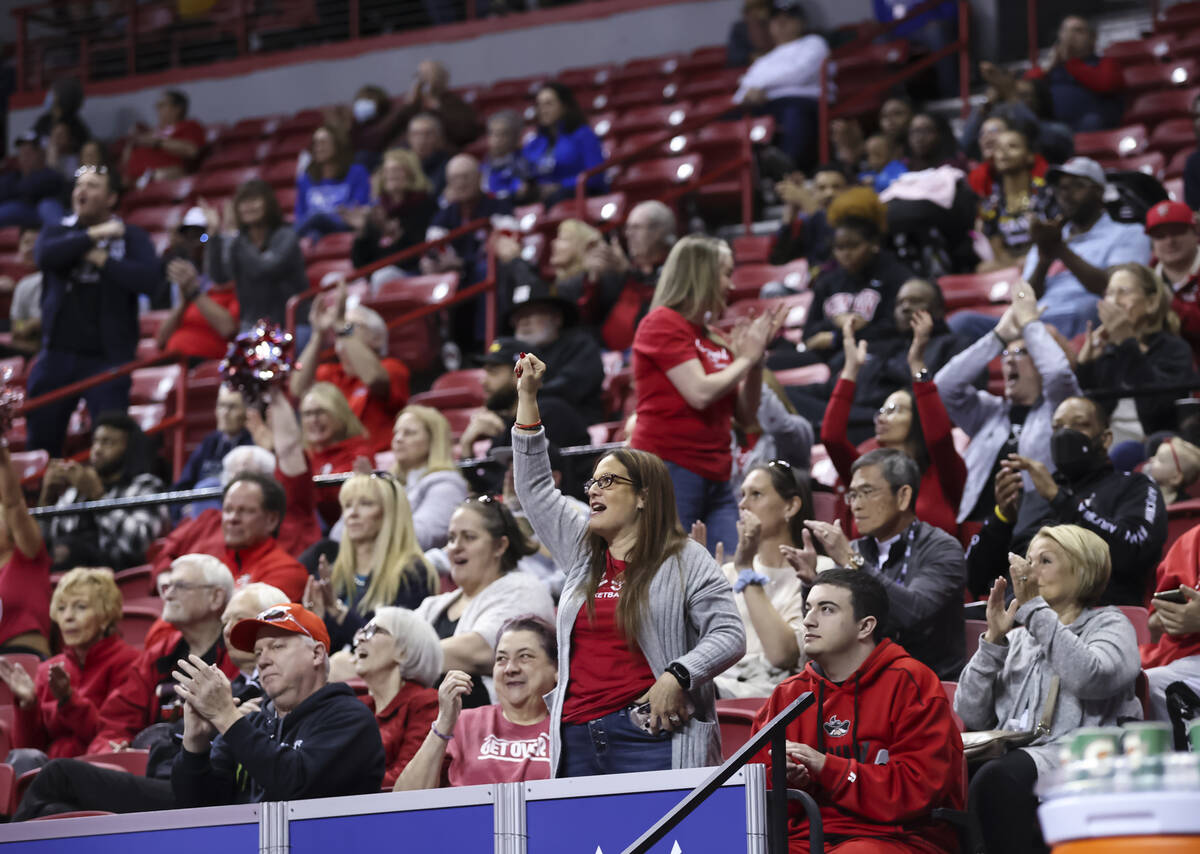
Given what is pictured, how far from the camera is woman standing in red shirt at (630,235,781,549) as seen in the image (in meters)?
5.38

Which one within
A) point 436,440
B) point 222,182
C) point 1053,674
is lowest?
point 1053,674

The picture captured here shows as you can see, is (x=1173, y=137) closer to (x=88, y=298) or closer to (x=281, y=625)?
(x=88, y=298)

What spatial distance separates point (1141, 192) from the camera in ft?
25.2

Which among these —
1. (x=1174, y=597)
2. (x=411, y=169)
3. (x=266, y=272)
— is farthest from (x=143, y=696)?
(x=411, y=169)

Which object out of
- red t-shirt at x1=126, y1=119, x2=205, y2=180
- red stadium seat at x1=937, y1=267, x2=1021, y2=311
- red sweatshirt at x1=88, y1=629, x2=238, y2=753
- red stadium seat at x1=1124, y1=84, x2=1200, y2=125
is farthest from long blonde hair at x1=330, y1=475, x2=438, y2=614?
red t-shirt at x1=126, y1=119, x2=205, y2=180

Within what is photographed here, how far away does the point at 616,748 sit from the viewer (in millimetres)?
3945

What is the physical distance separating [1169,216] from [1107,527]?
7.61 feet

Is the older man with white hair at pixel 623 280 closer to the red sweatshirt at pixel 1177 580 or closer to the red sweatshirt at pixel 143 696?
the red sweatshirt at pixel 143 696

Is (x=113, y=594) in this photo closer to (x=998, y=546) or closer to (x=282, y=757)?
(x=282, y=757)

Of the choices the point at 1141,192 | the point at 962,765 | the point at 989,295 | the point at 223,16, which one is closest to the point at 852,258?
the point at 989,295

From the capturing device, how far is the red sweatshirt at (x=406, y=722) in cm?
473

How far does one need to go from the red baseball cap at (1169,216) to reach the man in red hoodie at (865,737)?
3.44 meters

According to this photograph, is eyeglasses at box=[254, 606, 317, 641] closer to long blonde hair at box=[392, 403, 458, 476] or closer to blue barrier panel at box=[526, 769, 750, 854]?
blue barrier panel at box=[526, 769, 750, 854]

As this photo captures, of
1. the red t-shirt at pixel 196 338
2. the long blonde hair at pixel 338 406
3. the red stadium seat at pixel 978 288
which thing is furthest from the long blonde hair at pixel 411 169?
the red stadium seat at pixel 978 288
